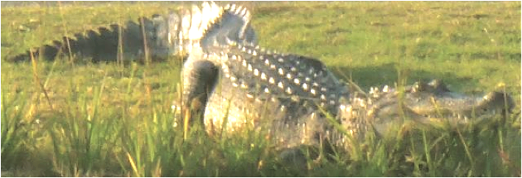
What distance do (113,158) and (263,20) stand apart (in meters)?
6.44

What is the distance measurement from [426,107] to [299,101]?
98 centimetres

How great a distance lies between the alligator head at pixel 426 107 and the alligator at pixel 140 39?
307 centimetres

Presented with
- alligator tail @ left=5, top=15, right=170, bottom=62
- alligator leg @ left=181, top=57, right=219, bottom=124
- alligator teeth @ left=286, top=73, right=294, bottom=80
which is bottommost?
alligator tail @ left=5, top=15, right=170, bottom=62

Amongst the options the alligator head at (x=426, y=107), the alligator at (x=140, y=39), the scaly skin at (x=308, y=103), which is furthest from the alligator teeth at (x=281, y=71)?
the alligator at (x=140, y=39)

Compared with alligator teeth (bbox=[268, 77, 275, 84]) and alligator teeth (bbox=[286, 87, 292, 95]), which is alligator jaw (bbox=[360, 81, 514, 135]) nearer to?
alligator teeth (bbox=[286, 87, 292, 95])

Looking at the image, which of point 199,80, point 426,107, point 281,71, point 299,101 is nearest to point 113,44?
point 199,80

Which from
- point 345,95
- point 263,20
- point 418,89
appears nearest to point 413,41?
point 263,20

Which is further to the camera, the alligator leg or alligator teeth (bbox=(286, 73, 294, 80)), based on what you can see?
the alligator leg

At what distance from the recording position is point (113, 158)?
384 centimetres

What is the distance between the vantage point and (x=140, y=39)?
780 centimetres

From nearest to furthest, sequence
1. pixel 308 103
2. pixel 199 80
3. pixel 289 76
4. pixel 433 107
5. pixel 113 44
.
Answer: pixel 433 107
pixel 308 103
pixel 289 76
pixel 199 80
pixel 113 44

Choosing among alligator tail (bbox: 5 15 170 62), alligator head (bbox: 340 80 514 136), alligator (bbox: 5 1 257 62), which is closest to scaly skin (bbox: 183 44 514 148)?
alligator head (bbox: 340 80 514 136)

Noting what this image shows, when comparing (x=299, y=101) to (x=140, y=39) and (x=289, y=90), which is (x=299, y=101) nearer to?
(x=289, y=90)

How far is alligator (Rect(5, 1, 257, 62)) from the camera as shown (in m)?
7.27
